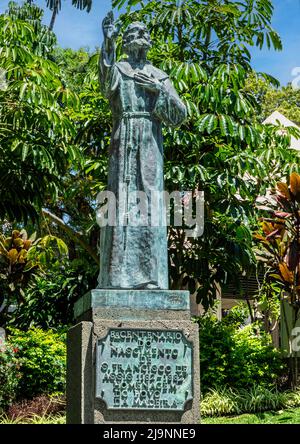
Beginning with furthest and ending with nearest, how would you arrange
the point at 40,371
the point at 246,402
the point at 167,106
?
the point at 40,371, the point at 246,402, the point at 167,106

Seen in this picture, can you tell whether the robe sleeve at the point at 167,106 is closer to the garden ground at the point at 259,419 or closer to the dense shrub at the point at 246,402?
the garden ground at the point at 259,419

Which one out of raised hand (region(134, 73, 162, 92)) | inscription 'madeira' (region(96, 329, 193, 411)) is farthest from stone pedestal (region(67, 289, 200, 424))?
raised hand (region(134, 73, 162, 92))

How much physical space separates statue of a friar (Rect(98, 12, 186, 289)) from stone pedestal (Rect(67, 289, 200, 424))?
10.9 inches

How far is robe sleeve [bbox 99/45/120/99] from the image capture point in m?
7.23

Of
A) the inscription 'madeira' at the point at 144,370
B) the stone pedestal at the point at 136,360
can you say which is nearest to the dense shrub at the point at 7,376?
the stone pedestal at the point at 136,360

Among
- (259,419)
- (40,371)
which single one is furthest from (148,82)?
(40,371)

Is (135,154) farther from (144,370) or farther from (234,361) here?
(234,361)

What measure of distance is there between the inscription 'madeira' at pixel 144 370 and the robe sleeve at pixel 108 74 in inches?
87.0

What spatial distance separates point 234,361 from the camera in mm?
11703

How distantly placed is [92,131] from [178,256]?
2.34 metres

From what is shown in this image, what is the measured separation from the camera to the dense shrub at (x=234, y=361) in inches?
452

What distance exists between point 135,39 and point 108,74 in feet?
1.37

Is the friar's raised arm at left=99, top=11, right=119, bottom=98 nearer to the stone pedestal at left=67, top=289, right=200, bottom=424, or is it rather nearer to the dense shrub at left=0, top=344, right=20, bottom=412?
the stone pedestal at left=67, top=289, right=200, bottom=424

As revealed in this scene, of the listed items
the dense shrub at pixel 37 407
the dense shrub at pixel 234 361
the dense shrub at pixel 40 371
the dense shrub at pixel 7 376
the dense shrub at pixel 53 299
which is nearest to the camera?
the dense shrub at pixel 37 407
